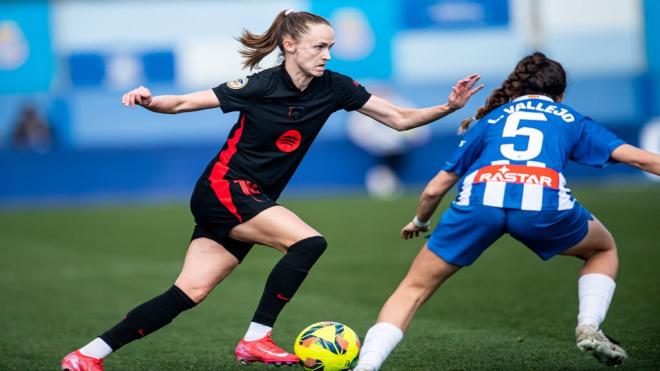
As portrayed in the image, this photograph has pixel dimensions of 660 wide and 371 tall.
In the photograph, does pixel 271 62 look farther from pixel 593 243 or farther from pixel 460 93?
pixel 593 243

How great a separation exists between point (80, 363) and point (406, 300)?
6.17 feet

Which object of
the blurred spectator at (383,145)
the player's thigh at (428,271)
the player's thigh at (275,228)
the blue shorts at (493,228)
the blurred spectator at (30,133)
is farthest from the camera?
the blurred spectator at (30,133)

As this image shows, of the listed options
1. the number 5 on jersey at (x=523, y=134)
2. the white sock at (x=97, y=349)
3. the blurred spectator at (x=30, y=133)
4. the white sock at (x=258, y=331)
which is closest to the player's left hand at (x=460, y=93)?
the number 5 on jersey at (x=523, y=134)

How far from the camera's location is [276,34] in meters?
5.88

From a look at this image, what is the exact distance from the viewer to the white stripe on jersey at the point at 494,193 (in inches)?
197

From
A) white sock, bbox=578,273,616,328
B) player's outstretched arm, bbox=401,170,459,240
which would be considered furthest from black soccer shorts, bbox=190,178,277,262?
white sock, bbox=578,273,616,328

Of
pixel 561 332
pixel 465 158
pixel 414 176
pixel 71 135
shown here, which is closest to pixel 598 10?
pixel 414 176

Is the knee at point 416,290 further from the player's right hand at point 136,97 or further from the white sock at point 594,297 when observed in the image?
the player's right hand at point 136,97

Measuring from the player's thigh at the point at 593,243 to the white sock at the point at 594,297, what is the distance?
0.13 metres

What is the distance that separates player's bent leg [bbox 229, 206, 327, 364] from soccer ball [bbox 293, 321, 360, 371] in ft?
0.59

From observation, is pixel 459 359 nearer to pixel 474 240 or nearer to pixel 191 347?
pixel 474 240

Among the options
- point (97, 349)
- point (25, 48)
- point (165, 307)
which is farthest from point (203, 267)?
point (25, 48)

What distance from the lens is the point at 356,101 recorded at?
601 centimetres

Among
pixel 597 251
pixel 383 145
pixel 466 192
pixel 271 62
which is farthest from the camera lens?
pixel 271 62
